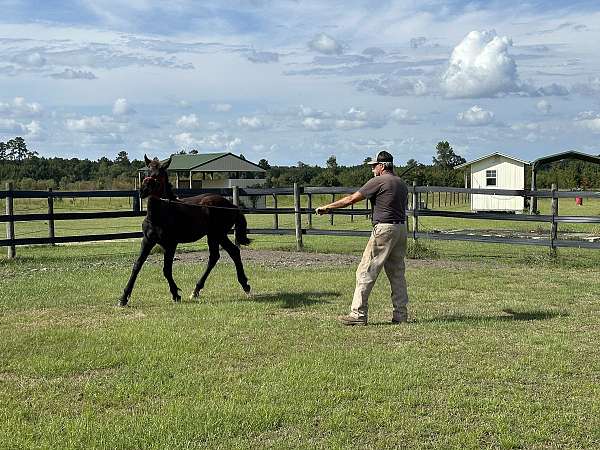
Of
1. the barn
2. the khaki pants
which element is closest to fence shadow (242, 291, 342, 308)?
the khaki pants

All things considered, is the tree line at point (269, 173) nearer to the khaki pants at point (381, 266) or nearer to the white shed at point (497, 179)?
the white shed at point (497, 179)

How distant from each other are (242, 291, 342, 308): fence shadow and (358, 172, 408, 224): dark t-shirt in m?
1.95

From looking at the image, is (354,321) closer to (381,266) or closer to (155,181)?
(381,266)

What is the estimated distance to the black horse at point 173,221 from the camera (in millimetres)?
9680

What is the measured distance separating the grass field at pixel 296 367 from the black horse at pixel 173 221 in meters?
0.46

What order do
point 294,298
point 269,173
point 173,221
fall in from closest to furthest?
point 173,221
point 294,298
point 269,173

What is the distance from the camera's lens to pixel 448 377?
6.06m

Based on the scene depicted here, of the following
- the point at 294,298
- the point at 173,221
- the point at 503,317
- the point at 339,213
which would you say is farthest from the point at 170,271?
the point at 339,213

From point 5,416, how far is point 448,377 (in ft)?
11.9

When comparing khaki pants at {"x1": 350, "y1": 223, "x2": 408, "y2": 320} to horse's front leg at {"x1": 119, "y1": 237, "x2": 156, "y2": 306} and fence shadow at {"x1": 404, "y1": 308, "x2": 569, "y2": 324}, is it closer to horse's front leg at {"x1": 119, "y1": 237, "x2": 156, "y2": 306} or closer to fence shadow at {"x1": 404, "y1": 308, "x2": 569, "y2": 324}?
fence shadow at {"x1": 404, "y1": 308, "x2": 569, "y2": 324}

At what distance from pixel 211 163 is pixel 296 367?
53.9 metres

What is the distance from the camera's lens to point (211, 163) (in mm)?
59281

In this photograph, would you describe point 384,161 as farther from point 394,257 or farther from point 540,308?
point 540,308

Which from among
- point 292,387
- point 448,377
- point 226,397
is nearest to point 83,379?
A: point 226,397
